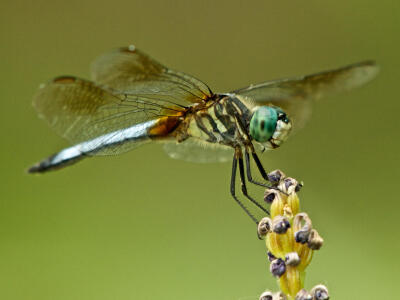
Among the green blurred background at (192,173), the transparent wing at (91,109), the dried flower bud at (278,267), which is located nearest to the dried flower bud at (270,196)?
the dried flower bud at (278,267)

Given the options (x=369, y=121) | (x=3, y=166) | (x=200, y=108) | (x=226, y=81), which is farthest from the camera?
(x=226, y=81)

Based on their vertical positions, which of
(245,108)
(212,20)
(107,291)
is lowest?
(107,291)

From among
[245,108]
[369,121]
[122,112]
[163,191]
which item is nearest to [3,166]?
[163,191]

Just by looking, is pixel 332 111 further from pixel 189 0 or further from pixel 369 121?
pixel 189 0

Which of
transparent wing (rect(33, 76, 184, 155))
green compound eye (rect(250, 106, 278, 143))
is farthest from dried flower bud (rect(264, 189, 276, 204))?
transparent wing (rect(33, 76, 184, 155))

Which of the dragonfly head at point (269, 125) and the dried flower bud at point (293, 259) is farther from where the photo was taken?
the dragonfly head at point (269, 125)

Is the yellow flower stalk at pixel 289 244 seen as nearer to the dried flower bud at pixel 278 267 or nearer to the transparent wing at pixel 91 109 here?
the dried flower bud at pixel 278 267
